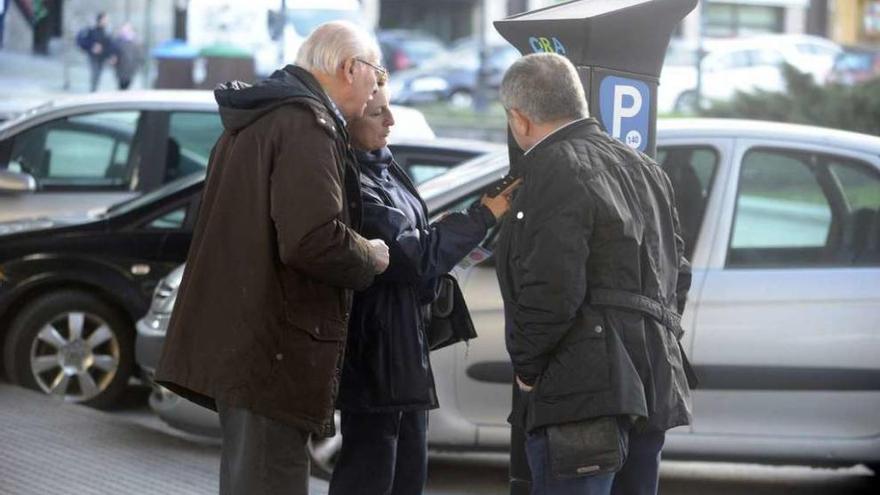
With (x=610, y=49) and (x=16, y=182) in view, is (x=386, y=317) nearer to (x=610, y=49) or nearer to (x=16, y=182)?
(x=610, y=49)

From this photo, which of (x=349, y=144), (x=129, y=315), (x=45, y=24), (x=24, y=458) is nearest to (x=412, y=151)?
(x=129, y=315)

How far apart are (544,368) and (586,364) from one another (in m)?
0.12

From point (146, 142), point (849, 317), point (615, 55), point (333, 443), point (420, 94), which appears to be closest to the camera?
point (615, 55)

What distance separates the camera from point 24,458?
19.9 ft

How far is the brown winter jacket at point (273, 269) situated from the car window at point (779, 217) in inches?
117

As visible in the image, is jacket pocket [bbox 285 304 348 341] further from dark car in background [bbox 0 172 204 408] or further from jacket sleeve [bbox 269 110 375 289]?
dark car in background [bbox 0 172 204 408]

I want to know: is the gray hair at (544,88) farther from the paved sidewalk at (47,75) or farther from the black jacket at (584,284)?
the paved sidewalk at (47,75)

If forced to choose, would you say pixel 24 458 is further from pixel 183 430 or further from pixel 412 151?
pixel 412 151

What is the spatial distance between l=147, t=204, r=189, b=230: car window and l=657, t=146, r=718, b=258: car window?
2.84 metres

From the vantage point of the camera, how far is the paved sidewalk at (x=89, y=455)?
18.9ft

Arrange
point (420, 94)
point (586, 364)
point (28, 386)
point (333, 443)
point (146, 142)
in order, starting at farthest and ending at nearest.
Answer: point (420, 94) < point (146, 142) < point (28, 386) < point (333, 443) < point (586, 364)

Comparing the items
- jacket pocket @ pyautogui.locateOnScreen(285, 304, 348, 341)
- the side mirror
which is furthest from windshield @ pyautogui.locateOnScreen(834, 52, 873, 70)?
jacket pocket @ pyautogui.locateOnScreen(285, 304, 348, 341)

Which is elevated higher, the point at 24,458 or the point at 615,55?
the point at 615,55

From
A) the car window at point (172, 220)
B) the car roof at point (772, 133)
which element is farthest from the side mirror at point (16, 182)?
the car roof at point (772, 133)
